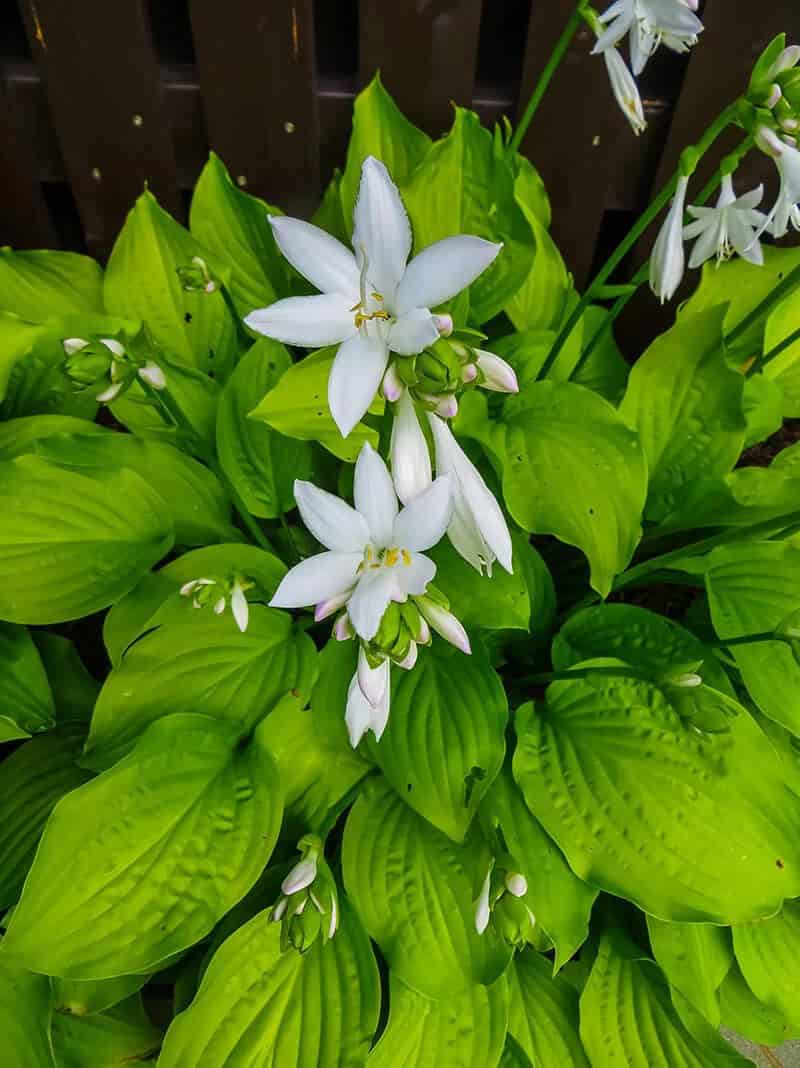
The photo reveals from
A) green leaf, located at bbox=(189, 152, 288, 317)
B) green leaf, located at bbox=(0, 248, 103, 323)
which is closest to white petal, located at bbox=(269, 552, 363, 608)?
green leaf, located at bbox=(189, 152, 288, 317)

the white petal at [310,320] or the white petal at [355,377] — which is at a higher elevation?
the white petal at [310,320]

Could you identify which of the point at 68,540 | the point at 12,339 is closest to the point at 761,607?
the point at 68,540

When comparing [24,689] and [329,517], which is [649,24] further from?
[24,689]

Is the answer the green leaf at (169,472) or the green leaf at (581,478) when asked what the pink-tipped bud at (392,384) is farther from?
the green leaf at (169,472)

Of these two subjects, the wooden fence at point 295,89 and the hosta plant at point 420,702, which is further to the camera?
the wooden fence at point 295,89

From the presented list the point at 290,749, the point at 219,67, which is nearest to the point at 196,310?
the point at 219,67

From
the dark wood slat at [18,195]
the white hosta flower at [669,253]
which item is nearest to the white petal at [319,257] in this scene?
the white hosta flower at [669,253]
